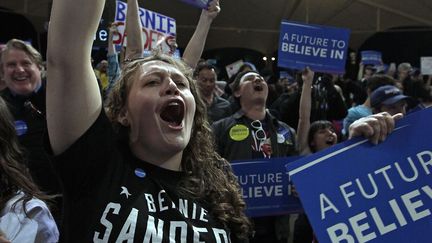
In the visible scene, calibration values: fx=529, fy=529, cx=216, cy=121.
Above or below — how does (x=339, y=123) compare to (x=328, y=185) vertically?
above

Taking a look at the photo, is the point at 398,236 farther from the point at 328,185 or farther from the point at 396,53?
the point at 396,53

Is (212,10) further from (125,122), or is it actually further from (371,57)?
(371,57)

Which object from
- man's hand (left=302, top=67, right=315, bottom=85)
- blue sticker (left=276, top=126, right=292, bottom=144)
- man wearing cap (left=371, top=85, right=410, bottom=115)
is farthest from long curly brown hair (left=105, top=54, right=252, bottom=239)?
man's hand (left=302, top=67, right=315, bottom=85)

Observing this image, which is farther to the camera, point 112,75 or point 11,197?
point 112,75

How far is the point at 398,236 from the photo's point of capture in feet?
5.10

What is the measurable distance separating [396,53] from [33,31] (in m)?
13.7

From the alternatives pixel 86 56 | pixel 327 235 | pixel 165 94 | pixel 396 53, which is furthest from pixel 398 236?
pixel 396 53

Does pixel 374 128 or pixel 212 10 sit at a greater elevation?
pixel 212 10

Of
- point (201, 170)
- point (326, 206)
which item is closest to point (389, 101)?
point (326, 206)

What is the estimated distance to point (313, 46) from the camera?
446 cm

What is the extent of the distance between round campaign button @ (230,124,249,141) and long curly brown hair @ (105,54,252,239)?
1520mm

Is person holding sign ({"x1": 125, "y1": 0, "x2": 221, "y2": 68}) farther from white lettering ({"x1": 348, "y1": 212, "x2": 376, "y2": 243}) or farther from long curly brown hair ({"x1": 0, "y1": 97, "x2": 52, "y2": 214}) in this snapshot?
white lettering ({"x1": 348, "y1": 212, "x2": 376, "y2": 243})

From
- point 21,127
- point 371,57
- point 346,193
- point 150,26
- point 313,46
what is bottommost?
point 346,193

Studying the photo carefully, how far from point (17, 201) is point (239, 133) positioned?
1931 mm
